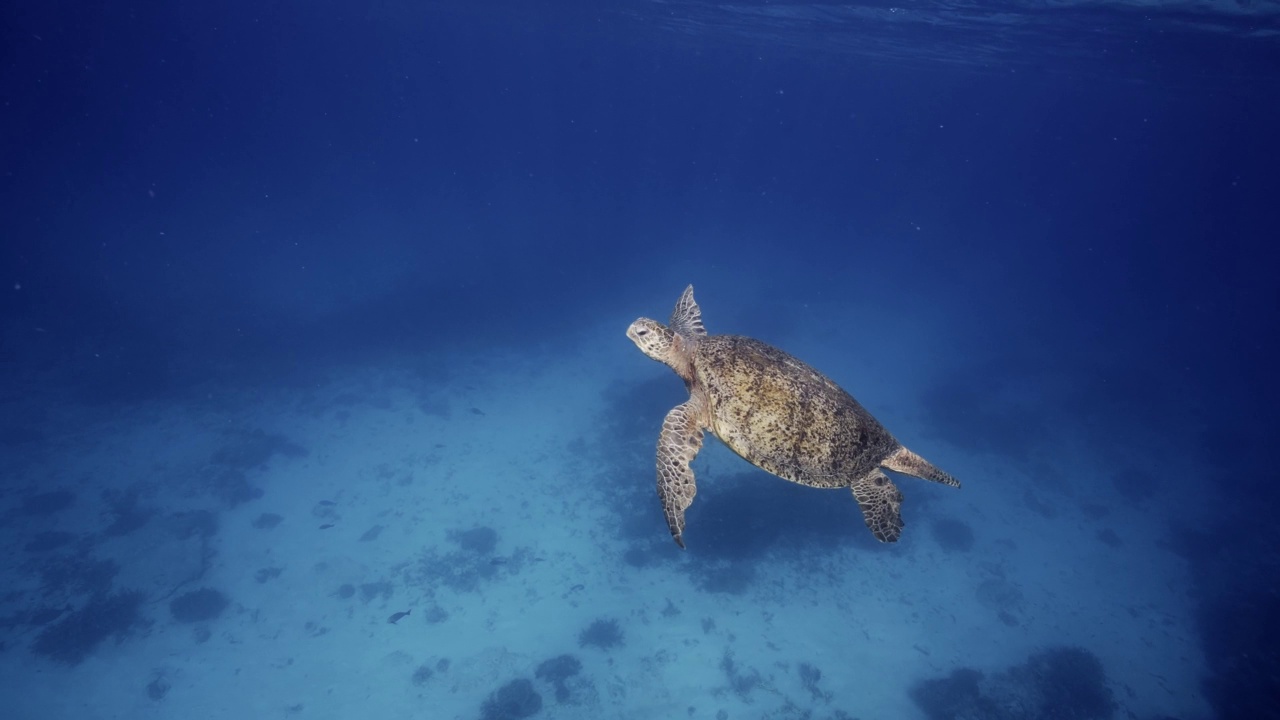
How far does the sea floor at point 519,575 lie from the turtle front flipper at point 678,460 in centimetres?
587

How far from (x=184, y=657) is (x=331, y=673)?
3.09 metres

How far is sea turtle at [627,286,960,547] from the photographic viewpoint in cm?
576

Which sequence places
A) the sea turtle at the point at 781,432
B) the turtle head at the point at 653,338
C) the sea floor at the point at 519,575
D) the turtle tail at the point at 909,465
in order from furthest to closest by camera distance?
1. the sea floor at the point at 519,575
2. the turtle head at the point at 653,338
3. the turtle tail at the point at 909,465
4. the sea turtle at the point at 781,432

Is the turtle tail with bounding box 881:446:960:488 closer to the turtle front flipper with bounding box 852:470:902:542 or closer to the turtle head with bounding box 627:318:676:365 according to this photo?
the turtle front flipper with bounding box 852:470:902:542

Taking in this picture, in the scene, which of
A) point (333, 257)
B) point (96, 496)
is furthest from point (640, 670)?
point (333, 257)

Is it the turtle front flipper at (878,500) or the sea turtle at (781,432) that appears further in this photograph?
the turtle front flipper at (878,500)

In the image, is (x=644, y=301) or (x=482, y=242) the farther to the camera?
(x=482, y=242)

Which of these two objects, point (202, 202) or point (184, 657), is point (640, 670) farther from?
point (202, 202)

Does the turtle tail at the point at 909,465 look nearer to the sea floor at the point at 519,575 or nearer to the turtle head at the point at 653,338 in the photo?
the turtle head at the point at 653,338

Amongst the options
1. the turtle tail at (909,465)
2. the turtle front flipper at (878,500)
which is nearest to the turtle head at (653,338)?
the turtle front flipper at (878,500)

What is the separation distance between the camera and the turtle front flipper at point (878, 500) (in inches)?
252

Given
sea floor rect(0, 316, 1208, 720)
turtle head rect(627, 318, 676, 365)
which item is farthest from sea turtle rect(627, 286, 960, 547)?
sea floor rect(0, 316, 1208, 720)

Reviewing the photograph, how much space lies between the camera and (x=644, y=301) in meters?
27.1

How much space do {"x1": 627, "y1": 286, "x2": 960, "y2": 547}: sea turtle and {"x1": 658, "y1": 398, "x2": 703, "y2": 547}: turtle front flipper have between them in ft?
0.04
